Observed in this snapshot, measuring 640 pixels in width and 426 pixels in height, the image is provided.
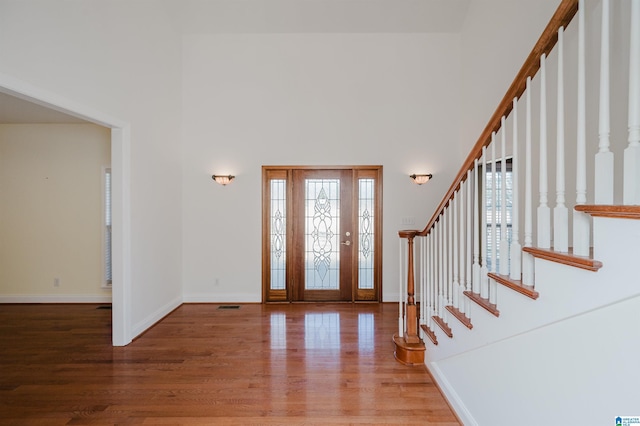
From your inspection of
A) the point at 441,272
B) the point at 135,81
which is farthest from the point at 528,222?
the point at 135,81

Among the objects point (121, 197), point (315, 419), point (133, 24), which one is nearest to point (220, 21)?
point (133, 24)

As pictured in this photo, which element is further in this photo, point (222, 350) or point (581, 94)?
point (222, 350)

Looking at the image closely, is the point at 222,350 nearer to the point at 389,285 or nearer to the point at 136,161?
the point at 136,161

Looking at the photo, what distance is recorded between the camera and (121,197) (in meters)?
3.22

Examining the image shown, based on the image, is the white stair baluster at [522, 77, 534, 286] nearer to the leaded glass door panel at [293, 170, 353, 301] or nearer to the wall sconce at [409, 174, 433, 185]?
the wall sconce at [409, 174, 433, 185]

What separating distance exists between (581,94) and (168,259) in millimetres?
4538

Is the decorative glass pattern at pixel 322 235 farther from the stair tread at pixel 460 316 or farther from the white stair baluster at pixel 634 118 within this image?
the white stair baluster at pixel 634 118

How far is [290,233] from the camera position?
15.7ft

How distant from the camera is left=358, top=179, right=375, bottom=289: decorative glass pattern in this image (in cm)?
477

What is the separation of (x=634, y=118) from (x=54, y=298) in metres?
6.52

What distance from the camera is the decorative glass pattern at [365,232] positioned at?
4.77m

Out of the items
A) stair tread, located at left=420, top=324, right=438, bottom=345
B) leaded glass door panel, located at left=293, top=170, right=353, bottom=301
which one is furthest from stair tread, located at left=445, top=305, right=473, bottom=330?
leaded glass door panel, located at left=293, top=170, right=353, bottom=301

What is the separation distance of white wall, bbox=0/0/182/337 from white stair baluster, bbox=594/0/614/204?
3.30 meters

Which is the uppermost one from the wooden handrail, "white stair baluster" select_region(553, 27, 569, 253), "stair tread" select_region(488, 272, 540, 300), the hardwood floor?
the wooden handrail
